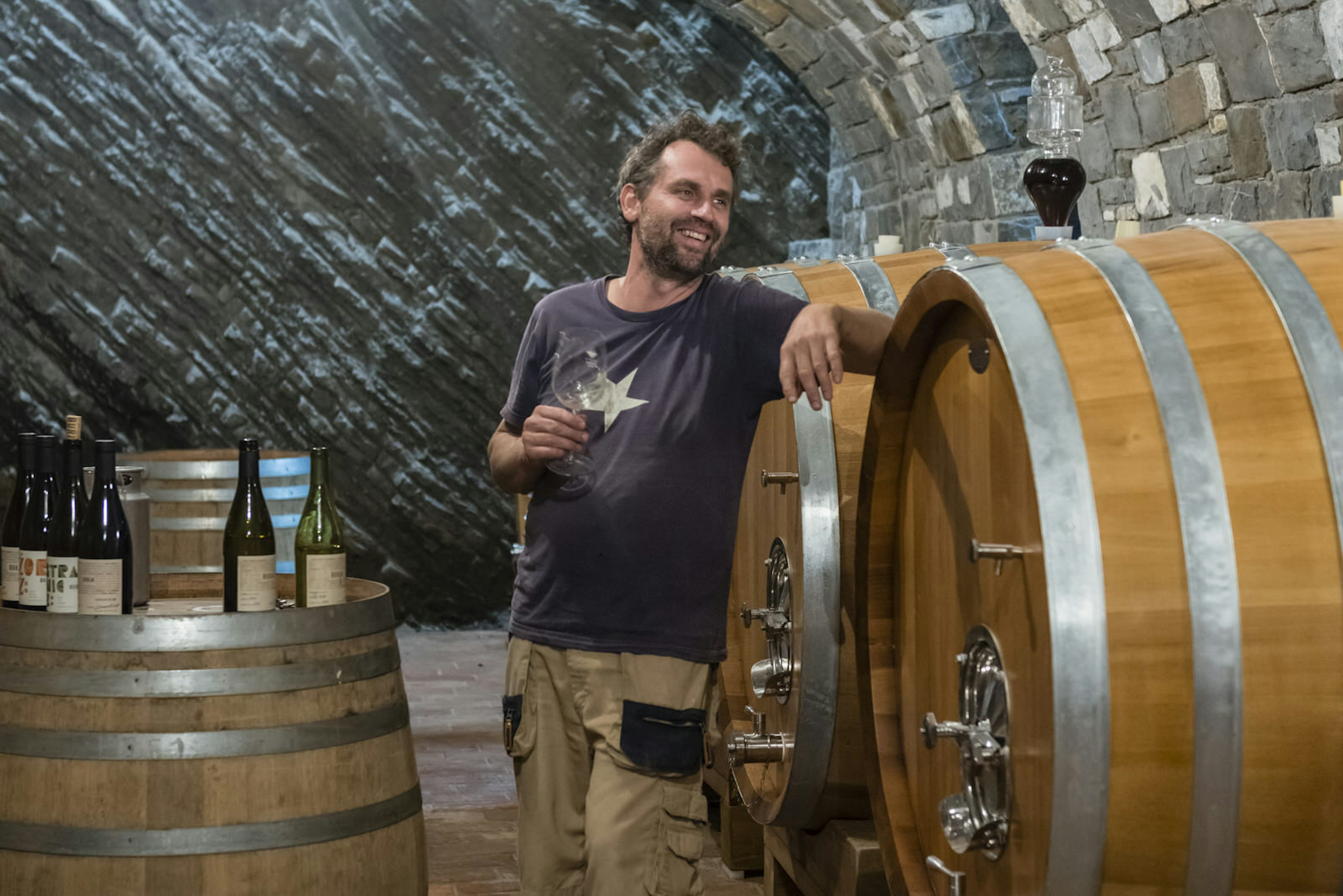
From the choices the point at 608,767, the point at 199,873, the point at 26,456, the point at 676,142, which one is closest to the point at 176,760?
the point at 199,873

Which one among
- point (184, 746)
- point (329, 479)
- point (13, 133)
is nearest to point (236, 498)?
point (329, 479)

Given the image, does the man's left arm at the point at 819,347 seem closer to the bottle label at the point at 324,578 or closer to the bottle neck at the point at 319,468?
the bottle label at the point at 324,578

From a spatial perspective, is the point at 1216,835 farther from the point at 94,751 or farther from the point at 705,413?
the point at 94,751

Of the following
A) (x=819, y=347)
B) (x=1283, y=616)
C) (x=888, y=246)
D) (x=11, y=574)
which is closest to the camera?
(x=1283, y=616)

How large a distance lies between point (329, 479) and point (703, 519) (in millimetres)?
826

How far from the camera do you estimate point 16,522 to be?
2.56m

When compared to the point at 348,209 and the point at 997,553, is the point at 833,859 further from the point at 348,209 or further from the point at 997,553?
the point at 348,209

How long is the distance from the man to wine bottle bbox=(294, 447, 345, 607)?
0.29 m

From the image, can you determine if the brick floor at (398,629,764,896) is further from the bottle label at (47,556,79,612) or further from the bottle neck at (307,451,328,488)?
the bottle label at (47,556,79,612)

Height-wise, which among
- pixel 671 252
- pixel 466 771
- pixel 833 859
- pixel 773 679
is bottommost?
pixel 466 771

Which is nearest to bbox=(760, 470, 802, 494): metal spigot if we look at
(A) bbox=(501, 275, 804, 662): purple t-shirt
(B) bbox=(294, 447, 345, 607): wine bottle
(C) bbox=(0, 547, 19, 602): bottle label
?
(A) bbox=(501, 275, 804, 662): purple t-shirt

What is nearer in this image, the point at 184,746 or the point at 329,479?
the point at 184,746

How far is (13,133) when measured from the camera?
6.40 metres

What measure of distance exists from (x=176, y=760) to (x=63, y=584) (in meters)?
0.40
